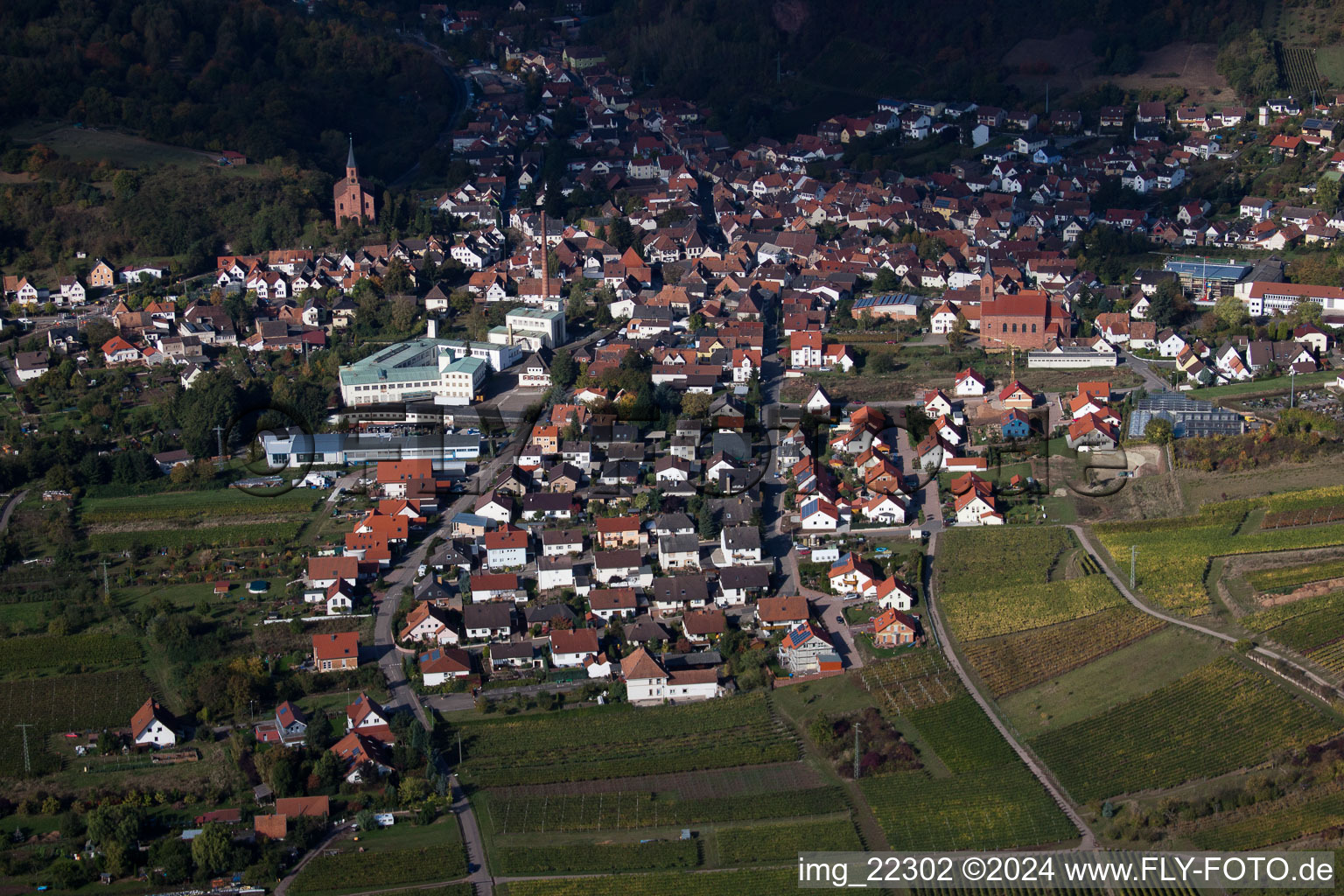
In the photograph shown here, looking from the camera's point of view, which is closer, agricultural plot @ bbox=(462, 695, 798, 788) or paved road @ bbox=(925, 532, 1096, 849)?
paved road @ bbox=(925, 532, 1096, 849)

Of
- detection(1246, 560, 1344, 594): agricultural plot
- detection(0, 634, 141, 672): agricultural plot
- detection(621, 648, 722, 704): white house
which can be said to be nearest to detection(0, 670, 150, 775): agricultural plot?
detection(0, 634, 141, 672): agricultural plot

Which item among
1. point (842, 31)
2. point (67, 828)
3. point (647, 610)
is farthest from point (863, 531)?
point (842, 31)

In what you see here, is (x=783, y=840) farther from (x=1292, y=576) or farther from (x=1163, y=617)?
(x=1292, y=576)

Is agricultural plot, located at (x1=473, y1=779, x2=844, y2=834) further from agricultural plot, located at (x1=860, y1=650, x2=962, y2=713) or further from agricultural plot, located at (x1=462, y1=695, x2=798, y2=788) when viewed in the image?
agricultural plot, located at (x1=860, y1=650, x2=962, y2=713)

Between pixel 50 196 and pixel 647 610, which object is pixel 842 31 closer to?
pixel 50 196

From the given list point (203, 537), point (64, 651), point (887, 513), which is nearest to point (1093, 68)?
point (887, 513)
